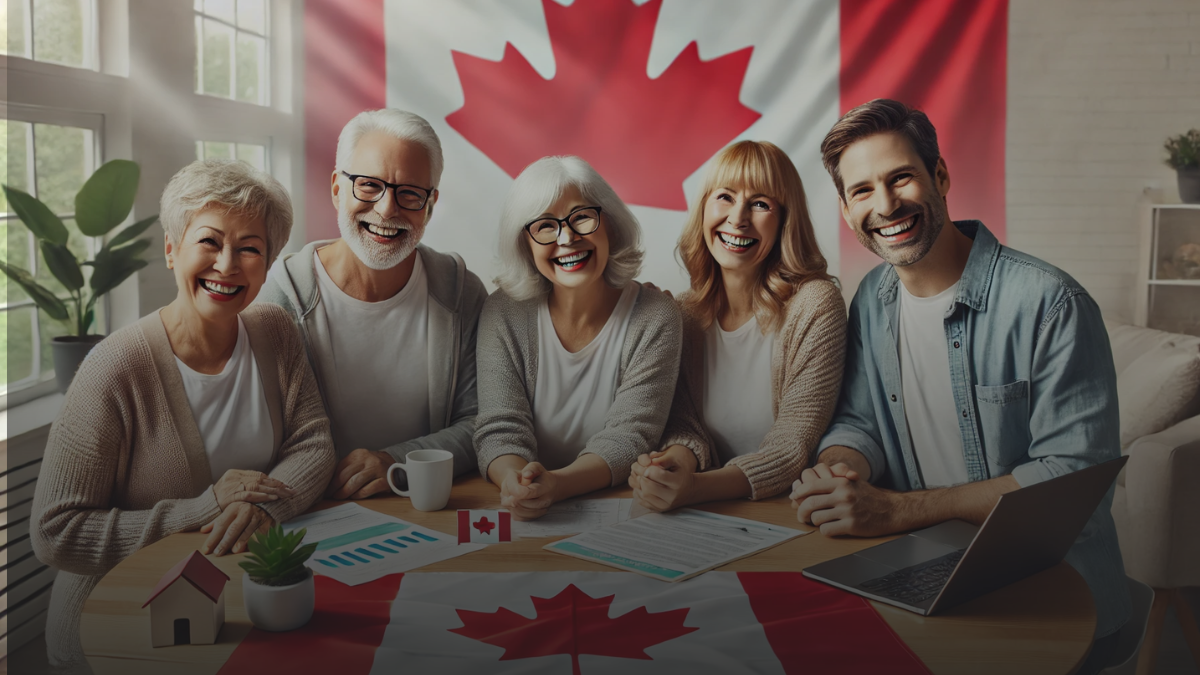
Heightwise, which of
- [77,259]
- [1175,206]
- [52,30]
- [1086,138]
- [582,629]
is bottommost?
[582,629]

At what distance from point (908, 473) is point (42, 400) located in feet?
7.11

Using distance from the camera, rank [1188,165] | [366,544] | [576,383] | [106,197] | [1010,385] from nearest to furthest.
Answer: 1. [366,544]
2. [1010,385]
3. [576,383]
4. [106,197]
5. [1188,165]

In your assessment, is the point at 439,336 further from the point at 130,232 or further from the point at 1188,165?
the point at 1188,165

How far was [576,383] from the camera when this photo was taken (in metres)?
1.75

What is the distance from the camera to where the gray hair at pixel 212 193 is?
148cm

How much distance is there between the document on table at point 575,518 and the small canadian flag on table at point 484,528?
0.04 meters

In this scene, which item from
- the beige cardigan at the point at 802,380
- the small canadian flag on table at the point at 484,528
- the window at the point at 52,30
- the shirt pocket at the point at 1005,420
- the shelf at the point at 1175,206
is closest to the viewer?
the small canadian flag on table at the point at 484,528

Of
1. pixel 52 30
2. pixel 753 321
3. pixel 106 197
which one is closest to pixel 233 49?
pixel 52 30

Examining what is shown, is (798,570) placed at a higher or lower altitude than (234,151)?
lower

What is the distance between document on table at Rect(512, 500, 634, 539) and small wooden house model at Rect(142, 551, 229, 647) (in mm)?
474

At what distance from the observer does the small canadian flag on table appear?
1.30 metres

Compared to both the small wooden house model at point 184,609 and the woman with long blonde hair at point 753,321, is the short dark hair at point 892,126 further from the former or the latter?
the small wooden house model at point 184,609

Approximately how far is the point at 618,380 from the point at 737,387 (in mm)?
256

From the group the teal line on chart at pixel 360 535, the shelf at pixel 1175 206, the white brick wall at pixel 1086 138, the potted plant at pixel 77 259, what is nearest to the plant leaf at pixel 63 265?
the potted plant at pixel 77 259
